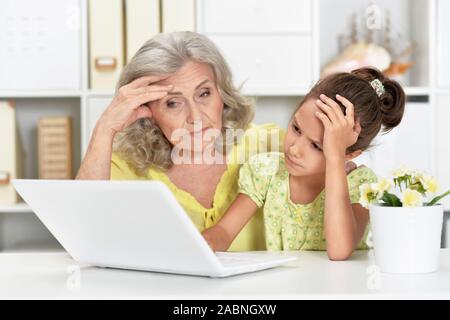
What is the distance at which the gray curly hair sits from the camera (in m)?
1.70

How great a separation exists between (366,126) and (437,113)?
Answer: 4.55ft

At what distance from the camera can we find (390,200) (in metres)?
1.12

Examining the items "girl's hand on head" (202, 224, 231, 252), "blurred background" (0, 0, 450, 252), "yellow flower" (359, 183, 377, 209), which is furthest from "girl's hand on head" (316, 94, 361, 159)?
"blurred background" (0, 0, 450, 252)

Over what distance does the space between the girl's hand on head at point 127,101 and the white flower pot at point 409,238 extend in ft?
2.24

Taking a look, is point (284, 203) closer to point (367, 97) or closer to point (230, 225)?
point (230, 225)

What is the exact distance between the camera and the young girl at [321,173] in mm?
1325

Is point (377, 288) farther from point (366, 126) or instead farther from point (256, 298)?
point (366, 126)

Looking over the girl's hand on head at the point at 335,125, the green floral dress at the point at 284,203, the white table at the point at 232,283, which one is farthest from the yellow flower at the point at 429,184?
the green floral dress at the point at 284,203

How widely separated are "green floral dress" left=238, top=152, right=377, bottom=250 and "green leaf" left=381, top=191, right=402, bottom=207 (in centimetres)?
41

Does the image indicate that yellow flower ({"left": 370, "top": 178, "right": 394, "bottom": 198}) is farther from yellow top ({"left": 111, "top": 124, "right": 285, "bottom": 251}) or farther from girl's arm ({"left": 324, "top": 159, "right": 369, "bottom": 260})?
yellow top ({"left": 111, "top": 124, "right": 285, "bottom": 251})

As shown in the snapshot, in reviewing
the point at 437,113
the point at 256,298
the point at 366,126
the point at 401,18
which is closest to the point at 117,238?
the point at 256,298

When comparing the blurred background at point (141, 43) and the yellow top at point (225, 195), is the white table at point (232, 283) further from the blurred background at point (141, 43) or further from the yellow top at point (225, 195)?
the blurred background at point (141, 43)
